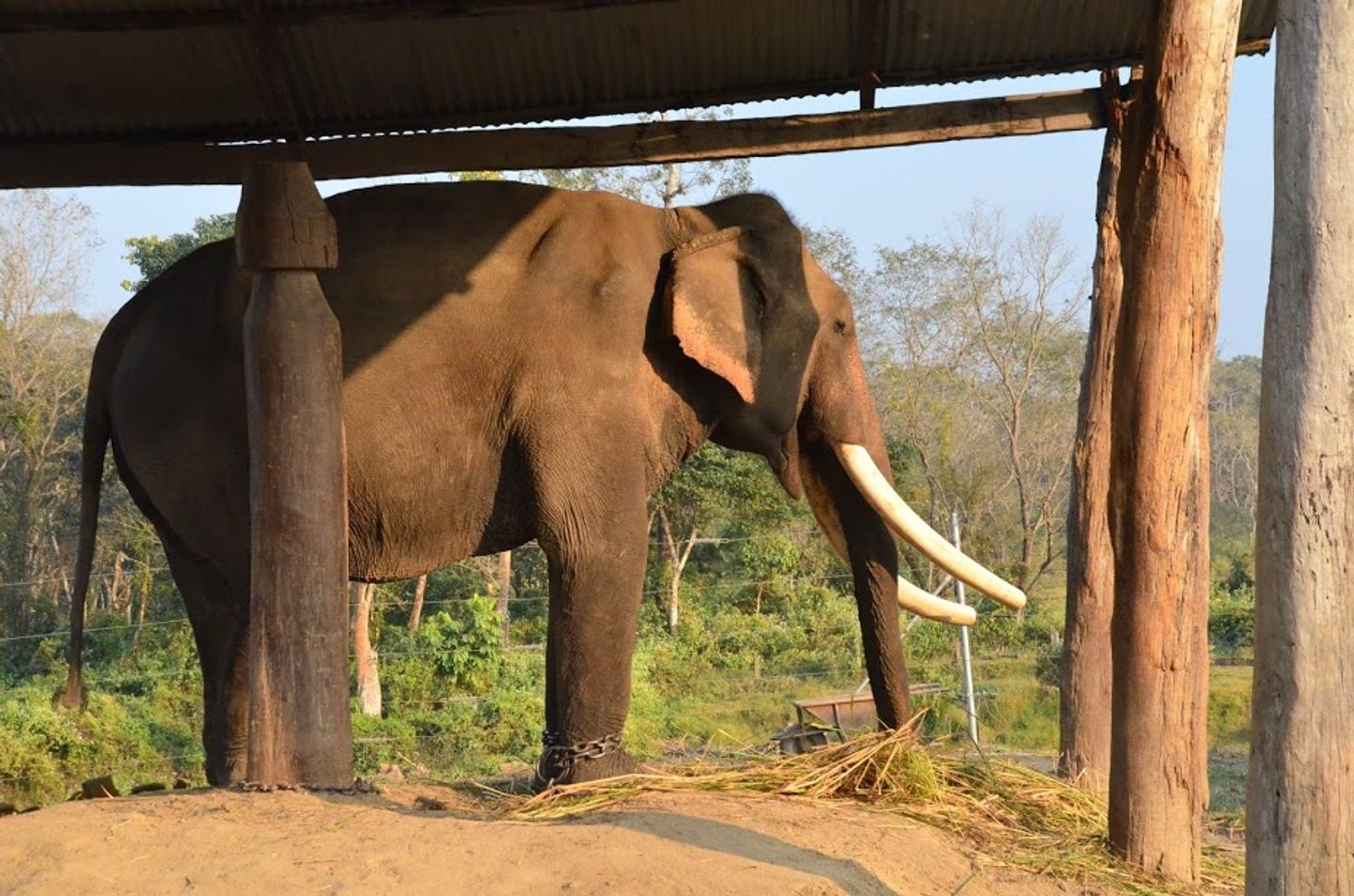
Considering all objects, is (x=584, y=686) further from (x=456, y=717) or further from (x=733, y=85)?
(x=456, y=717)

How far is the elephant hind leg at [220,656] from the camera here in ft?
21.4

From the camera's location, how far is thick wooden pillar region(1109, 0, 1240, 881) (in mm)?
5035

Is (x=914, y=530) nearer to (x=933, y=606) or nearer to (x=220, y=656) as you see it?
(x=933, y=606)

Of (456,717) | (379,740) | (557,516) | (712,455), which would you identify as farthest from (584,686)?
(712,455)

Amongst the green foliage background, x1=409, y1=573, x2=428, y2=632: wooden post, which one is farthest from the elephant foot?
x1=409, y1=573, x2=428, y2=632: wooden post

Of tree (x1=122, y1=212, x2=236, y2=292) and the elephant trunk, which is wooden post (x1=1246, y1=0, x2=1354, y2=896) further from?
tree (x1=122, y1=212, x2=236, y2=292)

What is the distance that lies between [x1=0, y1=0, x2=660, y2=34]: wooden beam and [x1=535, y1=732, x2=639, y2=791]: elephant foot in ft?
9.18

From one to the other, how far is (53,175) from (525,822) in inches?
135

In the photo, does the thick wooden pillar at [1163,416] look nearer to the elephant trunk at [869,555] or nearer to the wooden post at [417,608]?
the elephant trunk at [869,555]

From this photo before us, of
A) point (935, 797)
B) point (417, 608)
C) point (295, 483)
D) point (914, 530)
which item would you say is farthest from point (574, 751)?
point (417, 608)

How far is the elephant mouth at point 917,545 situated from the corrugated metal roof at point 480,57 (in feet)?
5.40

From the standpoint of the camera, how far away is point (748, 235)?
7.02m

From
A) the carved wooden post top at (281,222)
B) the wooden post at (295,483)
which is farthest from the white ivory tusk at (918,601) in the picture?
the carved wooden post top at (281,222)

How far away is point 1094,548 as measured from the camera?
7.33 metres
